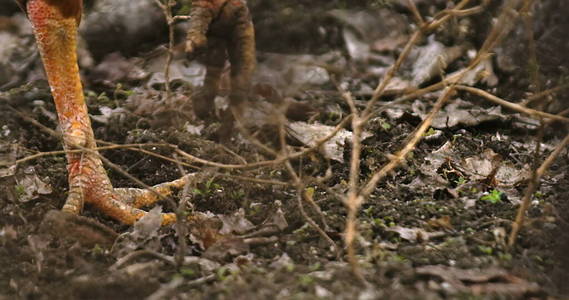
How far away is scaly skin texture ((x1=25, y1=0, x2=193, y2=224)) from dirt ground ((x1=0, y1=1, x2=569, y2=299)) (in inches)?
4.0

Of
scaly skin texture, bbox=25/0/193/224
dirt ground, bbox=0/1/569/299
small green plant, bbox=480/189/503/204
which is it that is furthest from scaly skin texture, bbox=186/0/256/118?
small green plant, bbox=480/189/503/204

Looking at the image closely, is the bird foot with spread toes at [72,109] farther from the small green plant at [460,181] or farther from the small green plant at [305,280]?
the small green plant at [460,181]

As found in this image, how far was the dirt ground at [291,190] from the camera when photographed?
2850 millimetres

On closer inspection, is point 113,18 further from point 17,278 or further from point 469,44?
point 17,278

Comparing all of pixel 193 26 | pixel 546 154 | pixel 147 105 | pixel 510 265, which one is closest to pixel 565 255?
pixel 510 265

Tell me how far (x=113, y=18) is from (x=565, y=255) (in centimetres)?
450

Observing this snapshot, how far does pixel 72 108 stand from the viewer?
3.58 meters

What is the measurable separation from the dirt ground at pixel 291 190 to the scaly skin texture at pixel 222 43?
0.15 meters

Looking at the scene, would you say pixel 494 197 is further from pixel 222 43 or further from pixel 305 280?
pixel 222 43

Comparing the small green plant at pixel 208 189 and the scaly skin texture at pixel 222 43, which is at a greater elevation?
the scaly skin texture at pixel 222 43

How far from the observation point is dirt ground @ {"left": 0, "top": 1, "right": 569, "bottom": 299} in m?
2.85

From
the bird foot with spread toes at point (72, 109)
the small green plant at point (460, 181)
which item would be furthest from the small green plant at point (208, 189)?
the small green plant at point (460, 181)

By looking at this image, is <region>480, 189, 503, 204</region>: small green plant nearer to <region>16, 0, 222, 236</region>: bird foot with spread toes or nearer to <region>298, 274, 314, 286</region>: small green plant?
<region>298, 274, 314, 286</region>: small green plant

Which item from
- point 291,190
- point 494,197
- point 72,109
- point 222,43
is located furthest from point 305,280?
point 222,43
